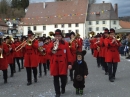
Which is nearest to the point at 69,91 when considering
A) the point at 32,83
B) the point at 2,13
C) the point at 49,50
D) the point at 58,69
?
the point at 58,69

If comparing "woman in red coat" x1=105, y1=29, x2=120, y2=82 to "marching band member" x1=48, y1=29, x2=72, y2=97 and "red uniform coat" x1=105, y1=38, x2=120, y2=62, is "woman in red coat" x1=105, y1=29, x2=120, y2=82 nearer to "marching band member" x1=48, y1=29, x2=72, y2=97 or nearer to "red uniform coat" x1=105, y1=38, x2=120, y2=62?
"red uniform coat" x1=105, y1=38, x2=120, y2=62

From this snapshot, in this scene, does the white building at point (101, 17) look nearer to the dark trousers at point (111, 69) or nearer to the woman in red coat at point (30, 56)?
the dark trousers at point (111, 69)

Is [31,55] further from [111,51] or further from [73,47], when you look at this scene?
[111,51]

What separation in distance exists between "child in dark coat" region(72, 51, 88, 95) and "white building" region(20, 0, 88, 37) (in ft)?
195

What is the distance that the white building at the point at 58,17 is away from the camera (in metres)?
69.1

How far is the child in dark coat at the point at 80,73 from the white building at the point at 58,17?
59.4m

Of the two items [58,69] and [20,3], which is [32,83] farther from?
[20,3]

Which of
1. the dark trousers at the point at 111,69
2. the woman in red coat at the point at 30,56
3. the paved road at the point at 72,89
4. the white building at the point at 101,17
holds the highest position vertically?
the white building at the point at 101,17

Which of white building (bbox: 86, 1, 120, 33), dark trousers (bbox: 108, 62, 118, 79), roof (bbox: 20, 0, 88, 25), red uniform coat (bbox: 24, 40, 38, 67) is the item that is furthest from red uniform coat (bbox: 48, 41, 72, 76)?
white building (bbox: 86, 1, 120, 33)

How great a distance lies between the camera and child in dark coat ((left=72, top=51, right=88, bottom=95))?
8.18 meters

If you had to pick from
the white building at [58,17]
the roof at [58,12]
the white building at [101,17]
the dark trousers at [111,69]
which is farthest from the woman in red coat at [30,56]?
the white building at [101,17]

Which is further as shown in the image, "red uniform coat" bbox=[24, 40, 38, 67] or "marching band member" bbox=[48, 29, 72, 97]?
"red uniform coat" bbox=[24, 40, 38, 67]

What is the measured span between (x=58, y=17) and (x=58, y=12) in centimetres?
145

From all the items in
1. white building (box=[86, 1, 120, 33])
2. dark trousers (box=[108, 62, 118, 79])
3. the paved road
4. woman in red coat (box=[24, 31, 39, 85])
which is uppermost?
white building (box=[86, 1, 120, 33])
